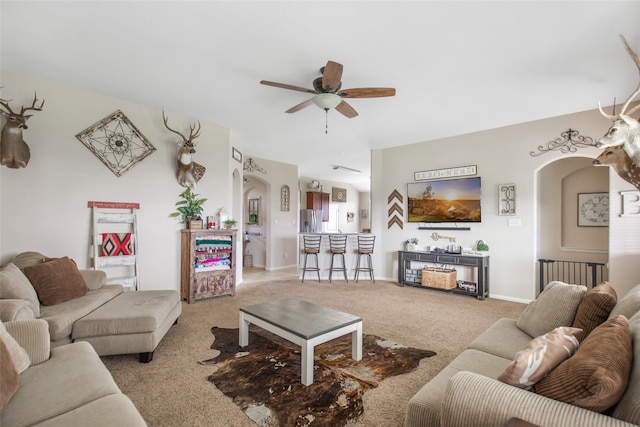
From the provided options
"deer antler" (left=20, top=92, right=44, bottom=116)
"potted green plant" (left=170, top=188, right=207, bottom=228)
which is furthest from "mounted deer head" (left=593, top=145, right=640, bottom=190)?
"deer antler" (left=20, top=92, right=44, bottom=116)

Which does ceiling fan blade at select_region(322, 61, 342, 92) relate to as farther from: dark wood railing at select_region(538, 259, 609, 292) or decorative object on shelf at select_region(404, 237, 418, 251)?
dark wood railing at select_region(538, 259, 609, 292)

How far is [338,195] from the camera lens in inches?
432

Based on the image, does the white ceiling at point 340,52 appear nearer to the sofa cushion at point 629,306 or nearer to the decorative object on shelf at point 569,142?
the decorative object on shelf at point 569,142

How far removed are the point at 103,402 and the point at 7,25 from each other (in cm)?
313

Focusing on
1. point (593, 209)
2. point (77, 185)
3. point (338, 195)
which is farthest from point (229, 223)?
point (338, 195)

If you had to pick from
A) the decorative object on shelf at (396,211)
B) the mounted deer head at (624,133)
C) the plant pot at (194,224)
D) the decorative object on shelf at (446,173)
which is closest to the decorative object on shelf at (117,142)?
the plant pot at (194,224)

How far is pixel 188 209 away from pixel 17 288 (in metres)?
2.29

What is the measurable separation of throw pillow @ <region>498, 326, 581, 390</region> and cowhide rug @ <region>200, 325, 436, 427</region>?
3.50ft

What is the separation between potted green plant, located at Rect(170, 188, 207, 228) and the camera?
4484 millimetres

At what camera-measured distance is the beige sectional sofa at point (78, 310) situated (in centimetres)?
229

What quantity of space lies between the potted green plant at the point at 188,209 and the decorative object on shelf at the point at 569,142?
5.21m

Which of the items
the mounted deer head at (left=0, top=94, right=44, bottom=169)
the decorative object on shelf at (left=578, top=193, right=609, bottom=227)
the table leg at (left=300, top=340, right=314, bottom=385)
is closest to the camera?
Result: the table leg at (left=300, top=340, right=314, bottom=385)

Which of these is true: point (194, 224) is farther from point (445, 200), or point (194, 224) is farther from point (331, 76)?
point (445, 200)

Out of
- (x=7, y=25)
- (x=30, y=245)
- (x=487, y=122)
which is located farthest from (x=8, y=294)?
(x=487, y=122)
